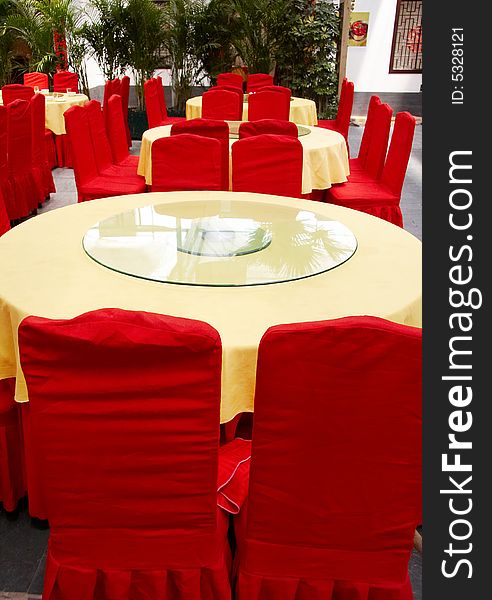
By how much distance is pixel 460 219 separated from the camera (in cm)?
101

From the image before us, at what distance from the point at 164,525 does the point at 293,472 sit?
0.32 metres

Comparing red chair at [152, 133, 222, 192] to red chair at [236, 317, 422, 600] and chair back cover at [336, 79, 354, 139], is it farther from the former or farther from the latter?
chair back cover at [336, 79, 354, 139]

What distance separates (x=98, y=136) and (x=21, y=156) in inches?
35.0

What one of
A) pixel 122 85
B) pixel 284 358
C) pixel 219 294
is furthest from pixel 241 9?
pixel 284 358

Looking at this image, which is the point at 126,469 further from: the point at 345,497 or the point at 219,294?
the point at 219,294

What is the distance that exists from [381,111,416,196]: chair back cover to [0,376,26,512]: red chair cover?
2972mm

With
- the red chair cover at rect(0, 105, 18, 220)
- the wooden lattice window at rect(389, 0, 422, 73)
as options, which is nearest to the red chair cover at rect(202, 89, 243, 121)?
the red chair cover at rect(0, 105, 18, 220)

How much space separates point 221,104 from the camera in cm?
638

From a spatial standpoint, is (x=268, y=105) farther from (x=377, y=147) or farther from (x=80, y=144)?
(x=80, y=144)

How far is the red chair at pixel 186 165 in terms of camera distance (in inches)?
138

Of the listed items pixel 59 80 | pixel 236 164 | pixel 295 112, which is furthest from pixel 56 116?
pixel 236 164

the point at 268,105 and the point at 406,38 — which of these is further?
the point at 406,38

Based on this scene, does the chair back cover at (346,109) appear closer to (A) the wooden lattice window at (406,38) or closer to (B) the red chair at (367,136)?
(B) the red chair at (367,136)

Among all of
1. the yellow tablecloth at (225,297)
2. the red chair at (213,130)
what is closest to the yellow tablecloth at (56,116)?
the red chair at (213,130)
